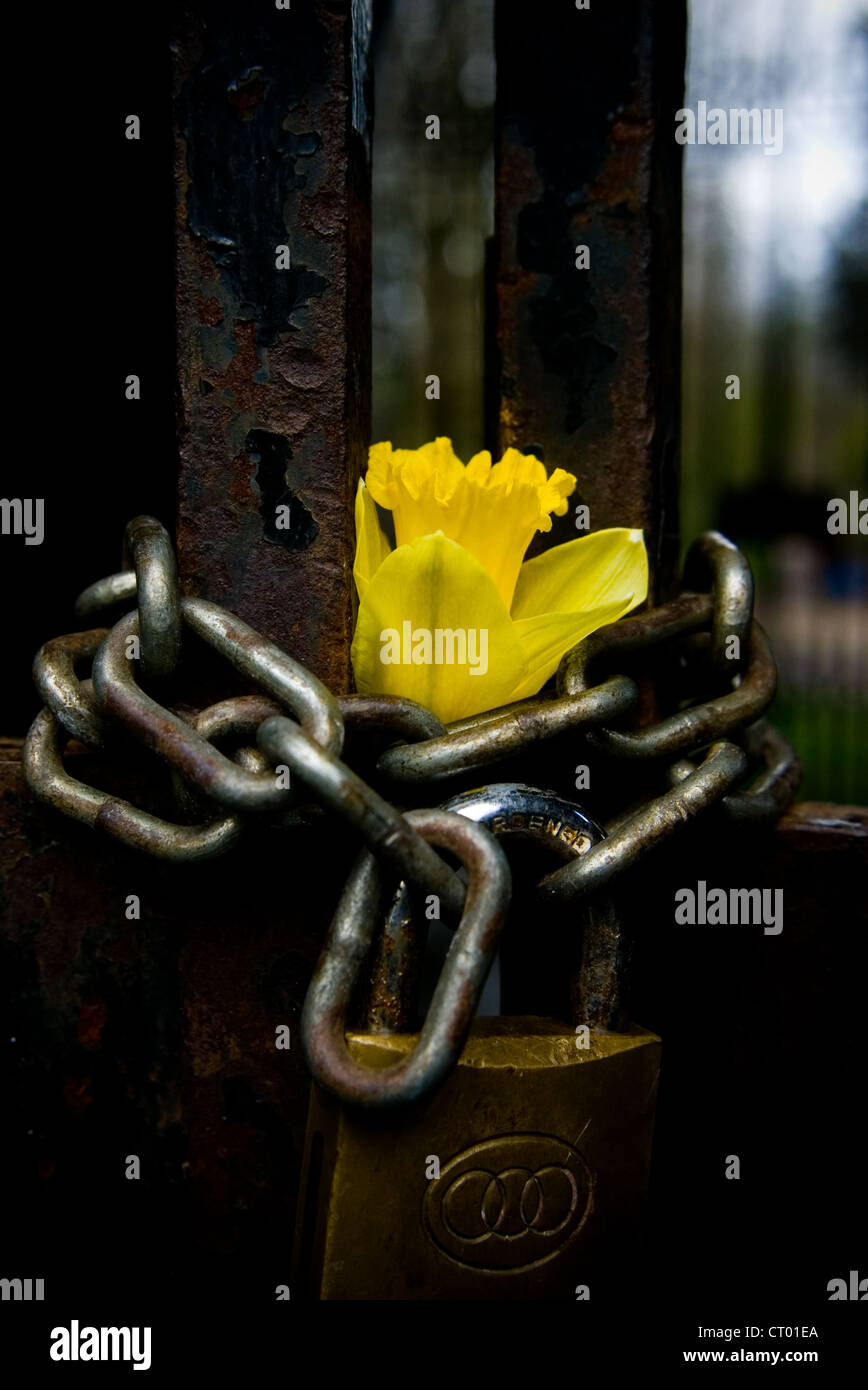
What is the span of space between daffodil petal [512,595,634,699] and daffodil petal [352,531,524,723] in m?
0.01

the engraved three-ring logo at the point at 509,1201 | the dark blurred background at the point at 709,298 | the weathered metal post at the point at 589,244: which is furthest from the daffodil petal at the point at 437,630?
the dark blurred background at the point at 709,298

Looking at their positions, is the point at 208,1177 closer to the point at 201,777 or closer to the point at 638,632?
the point at 201,777

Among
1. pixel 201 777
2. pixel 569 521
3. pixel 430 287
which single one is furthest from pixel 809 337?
pixel 201 777

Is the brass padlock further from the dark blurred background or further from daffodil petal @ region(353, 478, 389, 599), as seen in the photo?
the dark blurred background

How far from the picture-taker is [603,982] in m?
0.68

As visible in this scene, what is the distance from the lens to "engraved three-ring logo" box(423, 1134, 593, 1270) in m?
0.62

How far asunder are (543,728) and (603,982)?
196 mm

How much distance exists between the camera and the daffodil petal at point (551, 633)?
2.21ft

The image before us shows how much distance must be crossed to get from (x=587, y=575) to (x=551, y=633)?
0.07 m

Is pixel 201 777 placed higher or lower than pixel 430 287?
lower

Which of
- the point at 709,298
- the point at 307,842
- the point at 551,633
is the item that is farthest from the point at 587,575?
the point at 709,298

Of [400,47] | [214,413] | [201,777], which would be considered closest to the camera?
[201,777]

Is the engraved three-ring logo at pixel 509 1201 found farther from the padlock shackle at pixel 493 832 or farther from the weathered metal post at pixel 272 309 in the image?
the weathered metal post at pixel 272 309

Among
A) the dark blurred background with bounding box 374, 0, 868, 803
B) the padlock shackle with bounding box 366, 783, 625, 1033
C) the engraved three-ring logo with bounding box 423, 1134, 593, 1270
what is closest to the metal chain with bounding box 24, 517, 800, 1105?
the padlock shackle with bounding box 366, 783, 625, 1033
